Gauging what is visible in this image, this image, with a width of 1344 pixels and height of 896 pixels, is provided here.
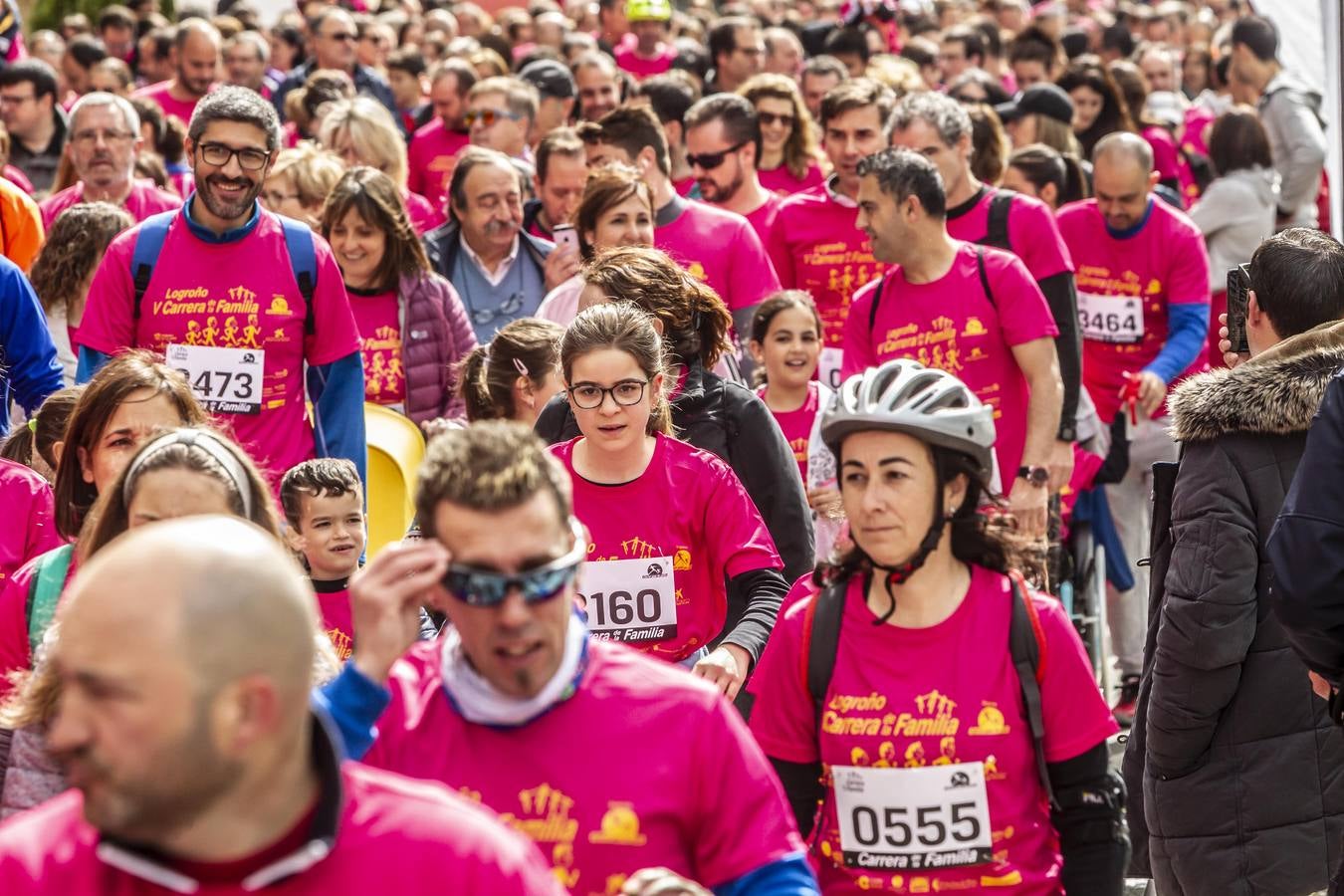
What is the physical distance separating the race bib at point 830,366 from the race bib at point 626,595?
350 cm

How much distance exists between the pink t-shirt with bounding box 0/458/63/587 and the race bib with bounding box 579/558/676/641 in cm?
134

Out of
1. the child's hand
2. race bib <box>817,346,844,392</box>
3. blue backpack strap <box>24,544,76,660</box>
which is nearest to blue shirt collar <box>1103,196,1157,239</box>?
race bib <box>817,346,844,392</box>

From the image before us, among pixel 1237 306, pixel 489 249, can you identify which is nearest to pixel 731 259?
pixel 489 249

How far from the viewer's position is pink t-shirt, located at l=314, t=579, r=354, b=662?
6.35 metres

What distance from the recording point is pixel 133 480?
4.18 metres

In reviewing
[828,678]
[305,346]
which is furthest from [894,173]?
[828,678]

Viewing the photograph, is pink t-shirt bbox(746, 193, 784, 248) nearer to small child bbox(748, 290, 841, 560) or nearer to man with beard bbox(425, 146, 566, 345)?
man with beard bbox(425, 146, 566, 345)

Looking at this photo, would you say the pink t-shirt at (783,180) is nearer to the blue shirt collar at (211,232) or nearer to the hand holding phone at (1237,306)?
the blue shirt collar at (211,232)

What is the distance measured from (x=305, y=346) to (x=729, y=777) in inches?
166

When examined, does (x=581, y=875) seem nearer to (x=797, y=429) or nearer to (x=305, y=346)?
(x=305, y=346)

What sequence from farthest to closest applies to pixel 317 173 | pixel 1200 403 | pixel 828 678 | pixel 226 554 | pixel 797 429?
pixel 317 173
pixel 797 429
pixel 1200 403
pixel 828 678
pixel 226 554

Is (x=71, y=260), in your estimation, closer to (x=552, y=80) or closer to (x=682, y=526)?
(x=682, y=526)

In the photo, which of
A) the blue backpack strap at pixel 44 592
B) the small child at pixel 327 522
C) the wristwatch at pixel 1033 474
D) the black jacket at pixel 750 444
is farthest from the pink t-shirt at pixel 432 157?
the blue backpack strap at pixel 44 592

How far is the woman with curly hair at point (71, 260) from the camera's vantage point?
332 inches
